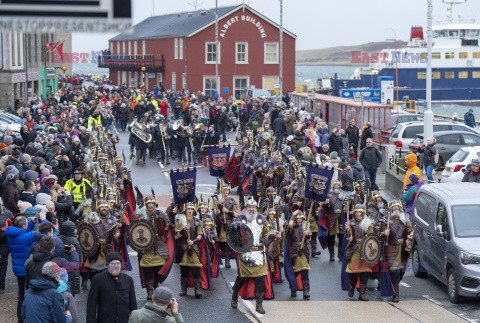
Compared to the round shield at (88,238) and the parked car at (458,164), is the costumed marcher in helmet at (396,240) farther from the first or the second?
the parked car at (458,164)

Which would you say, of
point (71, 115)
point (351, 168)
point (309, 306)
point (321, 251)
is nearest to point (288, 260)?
point (309, 306)

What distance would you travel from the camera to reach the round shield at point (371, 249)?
13.2 metres

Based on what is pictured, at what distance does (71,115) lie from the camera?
1348 inches

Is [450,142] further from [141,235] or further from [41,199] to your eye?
[41,199]

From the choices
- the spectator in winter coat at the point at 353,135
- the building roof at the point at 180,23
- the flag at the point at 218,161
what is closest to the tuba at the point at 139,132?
the spectator in winter coat at the point at 353,135

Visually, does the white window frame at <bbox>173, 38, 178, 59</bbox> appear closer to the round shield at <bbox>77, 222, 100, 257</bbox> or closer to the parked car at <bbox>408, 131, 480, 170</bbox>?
the parked car at <bbox>408, 131, 480, 170</bbox>

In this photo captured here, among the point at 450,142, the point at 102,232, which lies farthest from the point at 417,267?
the point at 450,142

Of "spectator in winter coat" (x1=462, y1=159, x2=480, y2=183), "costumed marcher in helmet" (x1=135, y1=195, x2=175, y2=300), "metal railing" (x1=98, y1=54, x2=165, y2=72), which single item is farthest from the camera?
"metal railing" (x1=98, y1=54, x2=165, y2=72)

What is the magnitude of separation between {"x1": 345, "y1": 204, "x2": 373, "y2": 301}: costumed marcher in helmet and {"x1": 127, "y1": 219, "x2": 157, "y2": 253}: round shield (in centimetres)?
306

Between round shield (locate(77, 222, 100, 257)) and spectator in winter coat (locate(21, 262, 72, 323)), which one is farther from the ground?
spectator in winter coat (locate(21, 262, 72, 323))

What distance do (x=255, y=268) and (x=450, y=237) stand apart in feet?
10.1

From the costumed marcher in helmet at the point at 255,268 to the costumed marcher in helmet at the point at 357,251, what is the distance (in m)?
1.49

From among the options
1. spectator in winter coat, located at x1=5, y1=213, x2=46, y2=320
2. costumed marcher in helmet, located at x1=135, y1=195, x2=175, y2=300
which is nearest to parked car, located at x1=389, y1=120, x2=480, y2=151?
costumed marcher in helmet, located at x1=135, y1=195, x2=175, y2=300

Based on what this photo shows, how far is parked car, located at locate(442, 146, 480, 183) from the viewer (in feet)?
70.0
